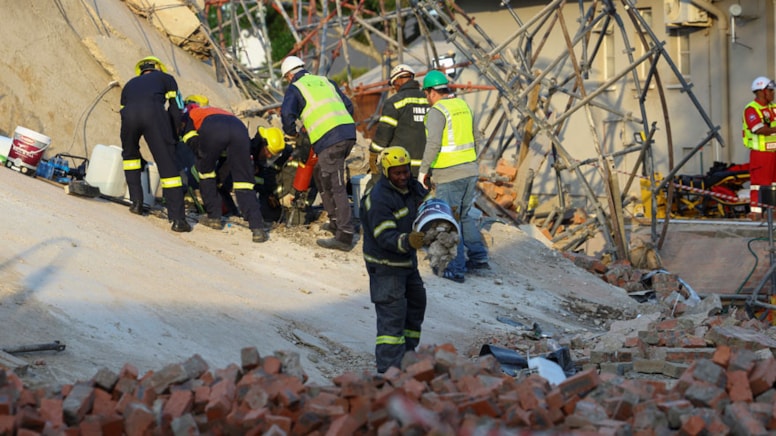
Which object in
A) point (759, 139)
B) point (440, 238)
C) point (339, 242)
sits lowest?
point (339, 242)

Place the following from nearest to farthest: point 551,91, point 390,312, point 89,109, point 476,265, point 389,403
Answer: point 389,403 < point 390,312 < point 476,265 < point 89,109 < point 551,91

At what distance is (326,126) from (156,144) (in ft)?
5.14

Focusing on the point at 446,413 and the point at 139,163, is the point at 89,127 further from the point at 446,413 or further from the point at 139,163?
the point at 446,413

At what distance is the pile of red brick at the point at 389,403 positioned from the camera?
5.11 meters

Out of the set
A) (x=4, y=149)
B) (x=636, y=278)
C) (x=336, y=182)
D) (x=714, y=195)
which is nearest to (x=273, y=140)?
(x=336, y=182)

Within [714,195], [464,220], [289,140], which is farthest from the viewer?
[714,195]

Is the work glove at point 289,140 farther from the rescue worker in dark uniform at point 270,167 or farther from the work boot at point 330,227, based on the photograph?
the work boot at point 330,227

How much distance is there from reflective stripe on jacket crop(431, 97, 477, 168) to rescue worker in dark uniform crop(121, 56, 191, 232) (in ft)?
7.88

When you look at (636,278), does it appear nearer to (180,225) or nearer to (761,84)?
(761,84)

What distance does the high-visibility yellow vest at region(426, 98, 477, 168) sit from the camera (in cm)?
1027

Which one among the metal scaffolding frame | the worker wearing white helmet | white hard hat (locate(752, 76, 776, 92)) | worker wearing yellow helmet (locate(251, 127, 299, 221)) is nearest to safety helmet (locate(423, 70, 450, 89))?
the worker wearing white helmet

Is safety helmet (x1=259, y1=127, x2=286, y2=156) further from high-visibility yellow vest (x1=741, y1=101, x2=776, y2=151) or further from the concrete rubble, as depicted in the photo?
high-visibility yellow vest (x1=741, y1=101, x2=776, y2=151)

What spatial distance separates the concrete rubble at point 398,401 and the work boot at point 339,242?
4449 millimetres

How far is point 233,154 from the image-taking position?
1031 centimetres
